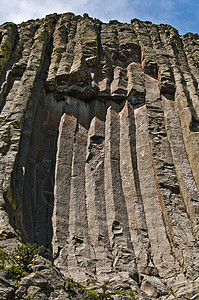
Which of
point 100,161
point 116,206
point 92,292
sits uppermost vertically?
point 100,161

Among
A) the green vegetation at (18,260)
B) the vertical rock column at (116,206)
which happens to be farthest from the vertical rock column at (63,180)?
the green vegetation at (18,260)

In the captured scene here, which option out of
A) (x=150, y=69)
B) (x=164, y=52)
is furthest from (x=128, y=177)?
(x=164, y=52)

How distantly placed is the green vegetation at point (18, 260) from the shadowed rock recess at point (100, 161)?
192 millimetres

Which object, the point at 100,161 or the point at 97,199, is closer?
the point at 97,199

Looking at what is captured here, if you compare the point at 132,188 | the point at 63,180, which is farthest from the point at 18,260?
the point at 132,188

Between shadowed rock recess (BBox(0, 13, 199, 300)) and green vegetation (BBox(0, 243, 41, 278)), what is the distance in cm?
19

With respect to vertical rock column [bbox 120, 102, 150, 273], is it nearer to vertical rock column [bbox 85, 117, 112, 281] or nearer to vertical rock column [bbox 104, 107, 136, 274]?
vertical rock column [bbox 104, 107, 136, 274]

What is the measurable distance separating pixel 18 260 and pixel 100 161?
5057 mm

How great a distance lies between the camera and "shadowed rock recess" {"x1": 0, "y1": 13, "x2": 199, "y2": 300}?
26.2 feet

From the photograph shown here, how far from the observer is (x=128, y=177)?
1033cm

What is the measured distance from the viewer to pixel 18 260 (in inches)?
246

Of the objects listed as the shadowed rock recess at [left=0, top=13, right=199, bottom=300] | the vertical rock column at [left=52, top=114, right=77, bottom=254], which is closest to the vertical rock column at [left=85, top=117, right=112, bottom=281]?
the shadowed rock recess at [left=0, top=13, right=199, bottom=300]

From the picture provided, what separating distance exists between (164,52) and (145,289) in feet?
33.2

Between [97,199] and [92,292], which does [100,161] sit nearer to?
[97,199]
